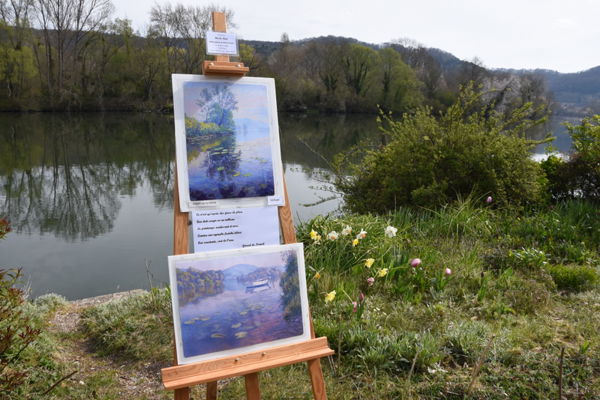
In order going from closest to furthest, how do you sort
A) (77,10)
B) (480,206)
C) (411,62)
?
(480,206)
(77,10)
(411,62)

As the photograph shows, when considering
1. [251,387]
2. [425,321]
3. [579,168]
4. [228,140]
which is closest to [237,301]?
[251,387]

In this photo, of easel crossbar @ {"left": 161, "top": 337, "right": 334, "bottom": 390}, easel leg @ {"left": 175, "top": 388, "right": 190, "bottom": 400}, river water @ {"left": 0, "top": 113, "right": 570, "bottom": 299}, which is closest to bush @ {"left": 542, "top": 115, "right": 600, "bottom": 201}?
river water @ {"left": 0, "top": 113, "right": 570, "bottom": 299}

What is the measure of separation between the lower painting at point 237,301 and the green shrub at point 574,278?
10.2ft

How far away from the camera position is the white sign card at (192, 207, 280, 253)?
2201mm

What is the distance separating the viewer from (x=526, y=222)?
539 centimetres

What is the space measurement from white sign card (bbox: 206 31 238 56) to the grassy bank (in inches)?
66.1

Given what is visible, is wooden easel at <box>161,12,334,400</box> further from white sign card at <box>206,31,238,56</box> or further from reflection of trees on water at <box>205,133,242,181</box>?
reflection of trees on water at <box>205,133,242,181</box>

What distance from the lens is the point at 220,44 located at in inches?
90.7

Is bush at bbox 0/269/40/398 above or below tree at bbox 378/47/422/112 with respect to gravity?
below

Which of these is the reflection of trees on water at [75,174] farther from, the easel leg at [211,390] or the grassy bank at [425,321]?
the easel leg at [211,390]

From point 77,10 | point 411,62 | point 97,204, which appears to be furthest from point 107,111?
point 411,62

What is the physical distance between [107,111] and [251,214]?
1721 inches

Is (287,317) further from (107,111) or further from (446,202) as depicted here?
(107,111)

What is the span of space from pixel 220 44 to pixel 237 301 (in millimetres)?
1335
